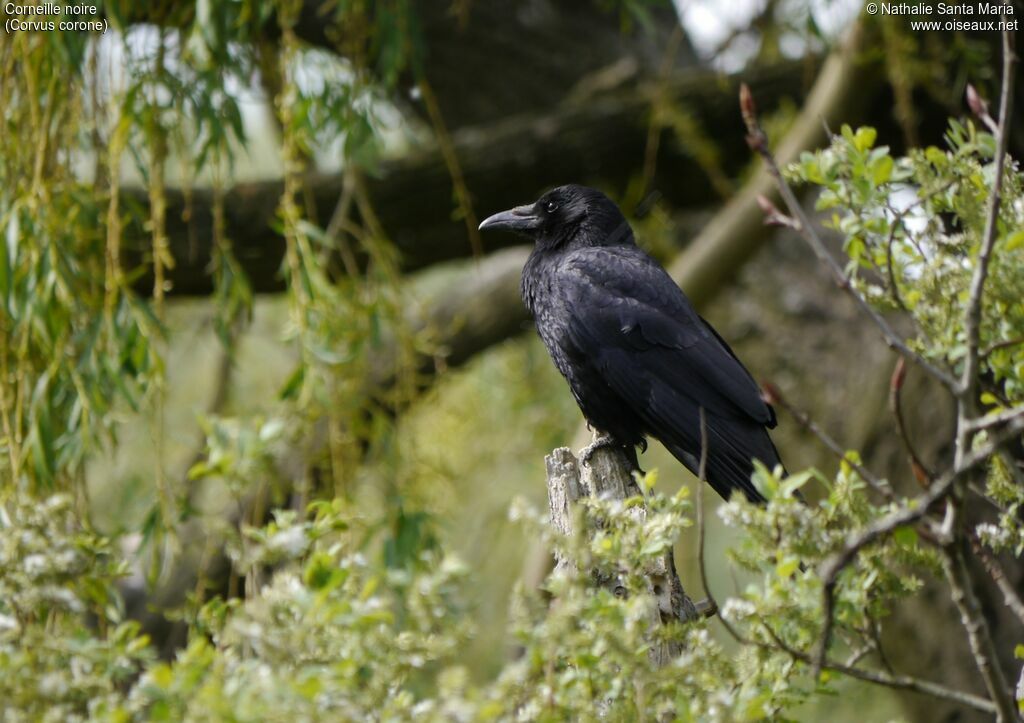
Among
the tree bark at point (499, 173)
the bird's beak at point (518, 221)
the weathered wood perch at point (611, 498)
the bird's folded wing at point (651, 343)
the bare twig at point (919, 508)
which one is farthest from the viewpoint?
the tree bark at point (499, 173)

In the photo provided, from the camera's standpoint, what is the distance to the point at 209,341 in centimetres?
784

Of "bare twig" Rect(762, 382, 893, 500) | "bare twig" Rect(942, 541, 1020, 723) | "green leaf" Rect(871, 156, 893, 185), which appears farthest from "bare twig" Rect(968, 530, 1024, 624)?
"green leaf" Rect(871, 156, 893, 185)

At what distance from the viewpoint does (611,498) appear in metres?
2.90

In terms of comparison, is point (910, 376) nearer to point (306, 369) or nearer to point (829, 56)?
point (829, 56)

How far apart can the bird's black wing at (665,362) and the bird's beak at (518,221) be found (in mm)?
461

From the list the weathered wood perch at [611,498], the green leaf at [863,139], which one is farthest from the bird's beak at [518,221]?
the green leaf at [863,139]

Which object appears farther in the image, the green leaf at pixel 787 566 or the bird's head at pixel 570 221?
the bird's head at pixel 570 221

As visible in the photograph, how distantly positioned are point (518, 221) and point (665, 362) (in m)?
1.11

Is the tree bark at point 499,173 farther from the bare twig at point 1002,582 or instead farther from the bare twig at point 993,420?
the bare twig at point 993,420

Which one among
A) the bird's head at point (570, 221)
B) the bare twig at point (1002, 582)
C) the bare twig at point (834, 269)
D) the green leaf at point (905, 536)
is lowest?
the bare twig at point (1002, 582)

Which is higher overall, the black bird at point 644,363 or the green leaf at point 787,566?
the black bird at point 644,363

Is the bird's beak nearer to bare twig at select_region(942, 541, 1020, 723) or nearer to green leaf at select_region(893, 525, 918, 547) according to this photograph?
green leaf at select_region(893, 525, 918, 547)

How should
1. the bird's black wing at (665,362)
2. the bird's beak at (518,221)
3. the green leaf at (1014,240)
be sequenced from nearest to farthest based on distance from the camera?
the green leaf at (1014,240), the bird's black wing at (665,362), the bird's beak at (518,221)

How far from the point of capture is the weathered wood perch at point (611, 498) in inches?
105
